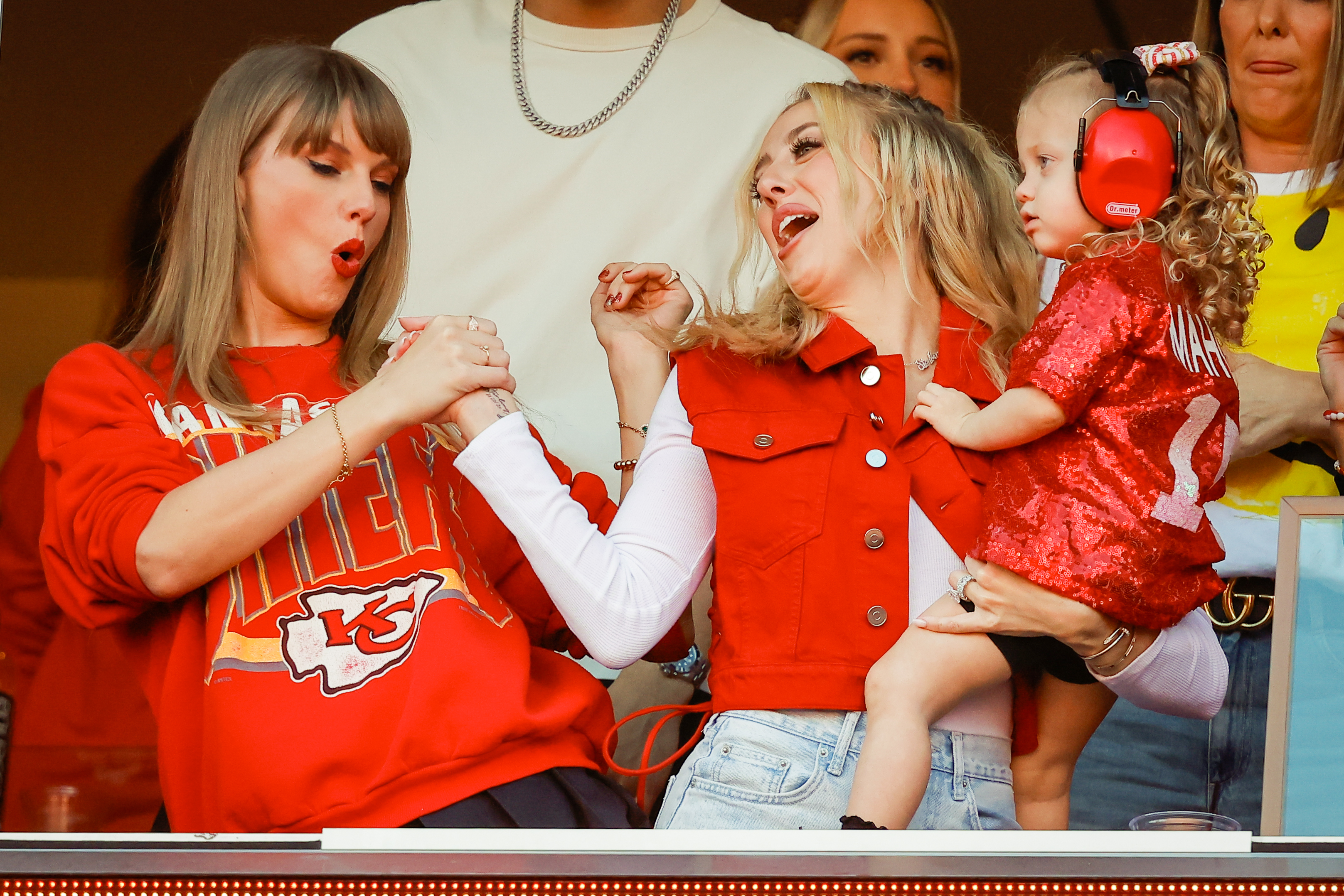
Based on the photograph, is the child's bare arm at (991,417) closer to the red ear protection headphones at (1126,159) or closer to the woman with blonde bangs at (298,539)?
the red ear protection headphones at (1126,159)

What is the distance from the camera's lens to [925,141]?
253 cm

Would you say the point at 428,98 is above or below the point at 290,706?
above

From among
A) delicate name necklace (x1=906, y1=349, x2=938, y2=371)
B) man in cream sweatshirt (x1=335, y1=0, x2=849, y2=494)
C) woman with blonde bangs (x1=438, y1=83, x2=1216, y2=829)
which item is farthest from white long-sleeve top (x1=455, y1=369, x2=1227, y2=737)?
man in cream sweatshirt (x1=335, y1=0, x2=849, y2=494)

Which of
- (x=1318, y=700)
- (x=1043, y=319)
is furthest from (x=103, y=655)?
(x=1318, y=700)

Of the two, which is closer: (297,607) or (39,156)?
(297,607)

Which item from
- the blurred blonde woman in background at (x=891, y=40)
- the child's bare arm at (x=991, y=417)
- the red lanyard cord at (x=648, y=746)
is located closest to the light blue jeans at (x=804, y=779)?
the red lanyard cord at (x=648, y=746)

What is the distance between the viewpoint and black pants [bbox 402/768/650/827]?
81.8 inches

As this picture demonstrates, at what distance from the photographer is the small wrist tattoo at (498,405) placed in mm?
2186

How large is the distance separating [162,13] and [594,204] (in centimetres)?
89

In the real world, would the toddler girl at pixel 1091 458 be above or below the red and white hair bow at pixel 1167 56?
below

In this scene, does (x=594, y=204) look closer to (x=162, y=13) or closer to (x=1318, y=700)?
(x=162, y=13)

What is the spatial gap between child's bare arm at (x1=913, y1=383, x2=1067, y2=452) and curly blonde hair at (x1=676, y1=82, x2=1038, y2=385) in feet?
0.41

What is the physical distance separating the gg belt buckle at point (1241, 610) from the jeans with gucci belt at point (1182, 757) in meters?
0.01

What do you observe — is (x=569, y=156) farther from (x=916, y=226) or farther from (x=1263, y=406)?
(x=1263, y=406)
